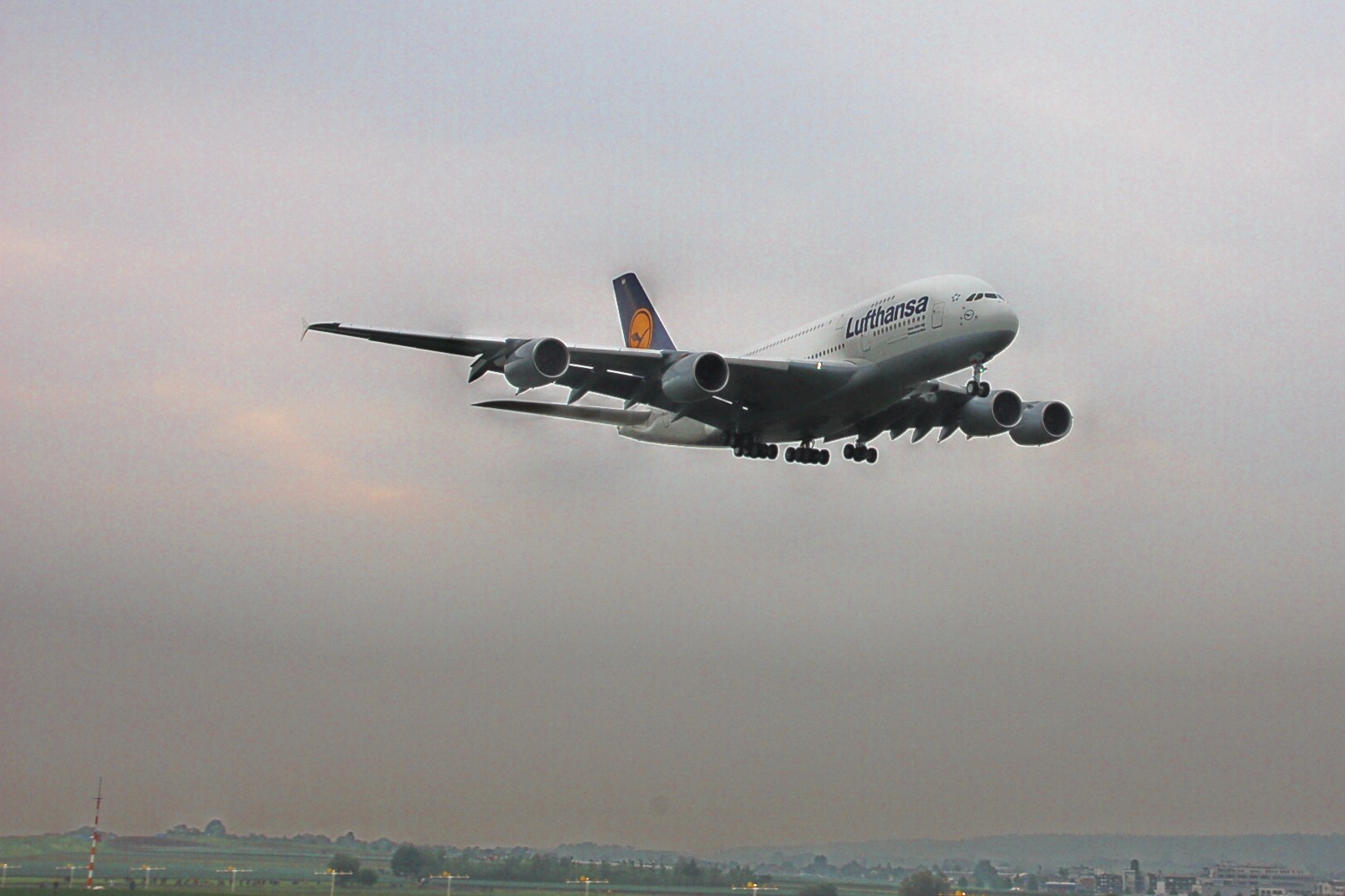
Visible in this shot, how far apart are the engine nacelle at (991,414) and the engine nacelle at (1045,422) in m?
0.47

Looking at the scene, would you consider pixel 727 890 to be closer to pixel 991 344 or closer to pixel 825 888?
pixel 825 888

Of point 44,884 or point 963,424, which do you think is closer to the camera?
point 44,884

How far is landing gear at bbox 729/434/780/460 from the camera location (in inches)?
1786

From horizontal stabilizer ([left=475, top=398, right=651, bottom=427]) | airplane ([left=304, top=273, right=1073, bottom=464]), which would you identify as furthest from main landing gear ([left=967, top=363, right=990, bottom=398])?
horizontal stabilizer ([left=475, top=398, right=651, bottom=427])

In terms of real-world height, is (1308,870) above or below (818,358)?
below

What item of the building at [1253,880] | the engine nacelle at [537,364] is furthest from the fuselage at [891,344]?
the building at [1253,880]

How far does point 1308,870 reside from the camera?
48844 millimetres

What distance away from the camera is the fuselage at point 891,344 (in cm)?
3650

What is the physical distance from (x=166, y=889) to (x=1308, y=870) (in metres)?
39.5

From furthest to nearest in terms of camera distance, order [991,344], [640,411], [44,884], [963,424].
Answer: [640,411]
[963,424]
[44,884]
[991,344]

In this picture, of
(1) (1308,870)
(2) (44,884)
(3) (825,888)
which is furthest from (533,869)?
(1) (1308,870)

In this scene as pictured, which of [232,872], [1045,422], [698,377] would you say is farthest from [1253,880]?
[232,872]

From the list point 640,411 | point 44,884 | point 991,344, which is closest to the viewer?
point 991,344

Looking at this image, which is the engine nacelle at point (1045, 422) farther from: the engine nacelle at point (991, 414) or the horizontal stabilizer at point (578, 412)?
the horizontal stabilizer at point (578, 412)
